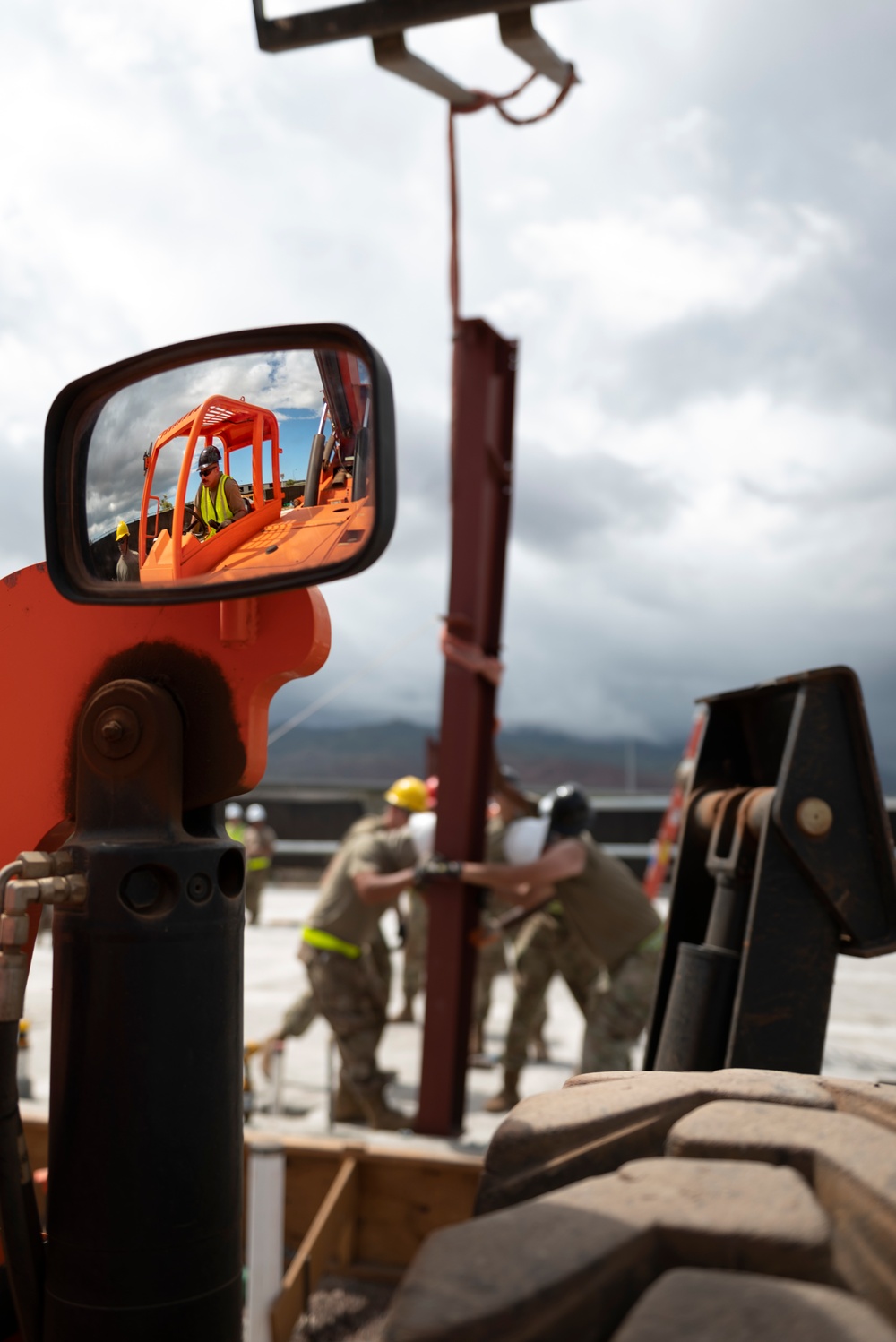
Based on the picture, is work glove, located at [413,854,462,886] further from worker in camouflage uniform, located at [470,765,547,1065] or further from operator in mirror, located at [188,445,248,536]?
operator in mirror, located at [188,445,248,536]

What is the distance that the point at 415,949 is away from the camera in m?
8.08

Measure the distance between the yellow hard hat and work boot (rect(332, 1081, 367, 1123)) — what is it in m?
2.18

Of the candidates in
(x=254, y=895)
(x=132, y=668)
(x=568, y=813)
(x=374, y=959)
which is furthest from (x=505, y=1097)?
(x=254, y=895)

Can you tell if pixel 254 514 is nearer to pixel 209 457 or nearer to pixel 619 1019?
pixel 209 457

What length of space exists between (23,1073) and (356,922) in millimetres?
2030

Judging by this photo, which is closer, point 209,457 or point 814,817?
point 209,457

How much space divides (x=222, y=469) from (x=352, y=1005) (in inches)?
208

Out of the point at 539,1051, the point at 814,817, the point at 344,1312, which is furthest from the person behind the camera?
the point at 539,1051

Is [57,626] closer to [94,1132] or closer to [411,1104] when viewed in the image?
[94,1132]

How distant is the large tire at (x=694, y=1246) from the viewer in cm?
61

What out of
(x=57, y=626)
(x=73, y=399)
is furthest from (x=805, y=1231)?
(x=73, y=399)

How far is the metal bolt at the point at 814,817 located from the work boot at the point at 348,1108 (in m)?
4.77

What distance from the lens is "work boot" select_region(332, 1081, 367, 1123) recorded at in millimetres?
5719

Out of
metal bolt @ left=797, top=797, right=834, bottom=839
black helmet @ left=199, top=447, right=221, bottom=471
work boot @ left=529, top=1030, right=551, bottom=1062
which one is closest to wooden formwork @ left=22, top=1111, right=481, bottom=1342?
metal bolt @ left=797, top=797, right=834, bottom=839
